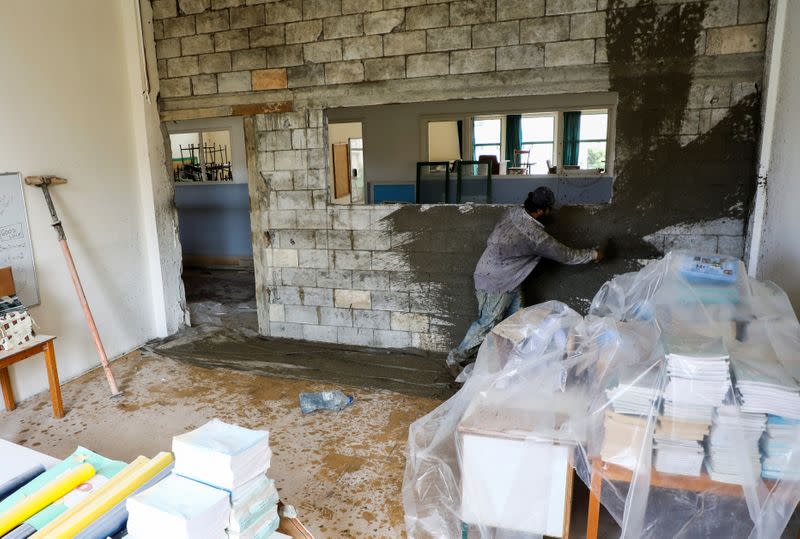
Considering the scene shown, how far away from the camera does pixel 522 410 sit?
2025mm

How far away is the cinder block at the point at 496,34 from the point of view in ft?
12.1

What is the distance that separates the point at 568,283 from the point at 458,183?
3284 mm

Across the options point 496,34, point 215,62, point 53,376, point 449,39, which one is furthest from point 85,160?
point 496,34

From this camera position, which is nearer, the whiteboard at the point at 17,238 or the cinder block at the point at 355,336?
the whiteboard at the point at 17,238

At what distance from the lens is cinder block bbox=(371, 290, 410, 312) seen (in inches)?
171

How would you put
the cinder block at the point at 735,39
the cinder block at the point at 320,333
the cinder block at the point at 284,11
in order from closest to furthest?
the cinder block at the point at 735,39, the cinder block at the point at 284,11, the cinder block at the point at 320,333

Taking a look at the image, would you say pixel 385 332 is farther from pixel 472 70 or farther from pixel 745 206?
pixel 745 206

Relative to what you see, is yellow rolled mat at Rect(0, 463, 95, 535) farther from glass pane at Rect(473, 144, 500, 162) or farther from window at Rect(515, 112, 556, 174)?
window at Rect(515, 112, 556, 174)

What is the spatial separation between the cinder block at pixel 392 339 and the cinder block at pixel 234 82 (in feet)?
7.57

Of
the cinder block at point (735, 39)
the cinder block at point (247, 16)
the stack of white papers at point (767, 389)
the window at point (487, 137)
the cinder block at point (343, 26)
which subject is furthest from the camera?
the window at point (487, 137)

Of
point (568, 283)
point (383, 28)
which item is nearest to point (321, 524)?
point (568, 283)

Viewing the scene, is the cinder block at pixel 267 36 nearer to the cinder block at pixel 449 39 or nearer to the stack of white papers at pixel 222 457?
the cinder block at pixel 449 39

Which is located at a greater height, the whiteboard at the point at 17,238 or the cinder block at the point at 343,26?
the cinder block at the point at 343,26

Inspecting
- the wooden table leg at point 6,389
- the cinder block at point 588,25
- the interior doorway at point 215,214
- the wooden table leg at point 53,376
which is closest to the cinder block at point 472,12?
the cinder block at point 588,25
